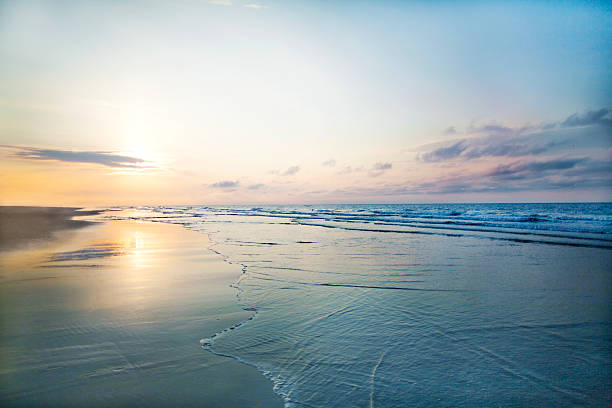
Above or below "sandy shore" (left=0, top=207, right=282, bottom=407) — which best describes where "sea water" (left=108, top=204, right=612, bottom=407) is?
below

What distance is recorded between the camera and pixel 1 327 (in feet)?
15.3

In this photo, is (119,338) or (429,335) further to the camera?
(429,335)

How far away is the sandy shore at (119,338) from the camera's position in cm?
310

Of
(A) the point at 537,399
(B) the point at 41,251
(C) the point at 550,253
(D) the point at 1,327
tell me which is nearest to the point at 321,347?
(A) the point at 537,399

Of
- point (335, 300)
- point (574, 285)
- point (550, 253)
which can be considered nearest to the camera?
point (335, 300)

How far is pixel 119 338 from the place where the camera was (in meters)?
4.38

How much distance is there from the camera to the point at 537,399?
119 inches

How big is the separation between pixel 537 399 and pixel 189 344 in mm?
4005

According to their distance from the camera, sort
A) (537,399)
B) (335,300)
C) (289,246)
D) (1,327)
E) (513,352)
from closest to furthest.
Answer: (537,399), (513,352), (1,327), (335,300), (289,246)

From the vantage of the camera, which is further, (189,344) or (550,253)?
(550,253)

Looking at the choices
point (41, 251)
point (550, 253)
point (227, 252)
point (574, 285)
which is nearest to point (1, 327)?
point (227, 252)

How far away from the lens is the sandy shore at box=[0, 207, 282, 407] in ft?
10.2

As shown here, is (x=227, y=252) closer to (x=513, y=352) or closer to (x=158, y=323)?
(x=158, y=323)

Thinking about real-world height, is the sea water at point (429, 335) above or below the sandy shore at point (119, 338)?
below
